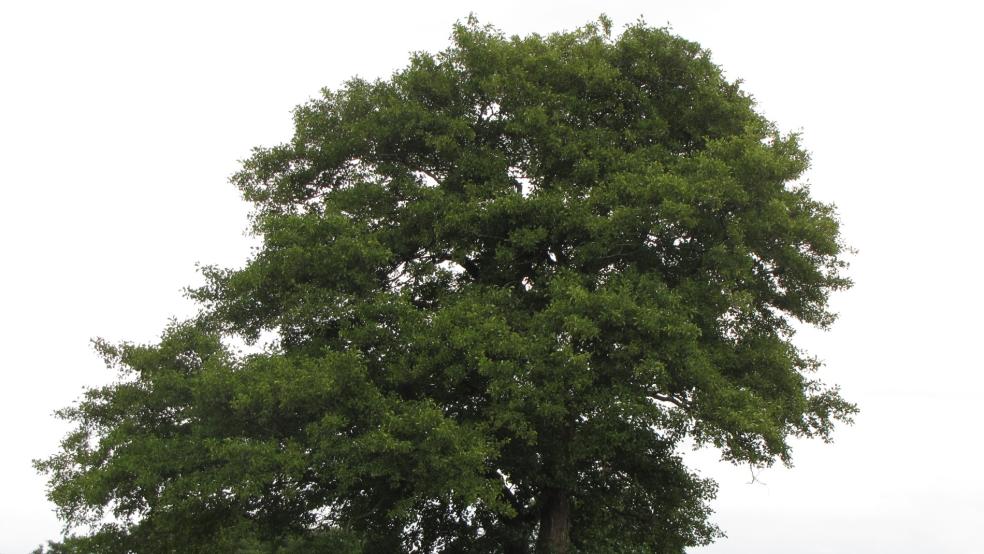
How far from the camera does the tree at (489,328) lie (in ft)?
54.0

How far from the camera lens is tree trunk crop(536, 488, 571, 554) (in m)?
20.0

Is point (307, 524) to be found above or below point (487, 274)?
below

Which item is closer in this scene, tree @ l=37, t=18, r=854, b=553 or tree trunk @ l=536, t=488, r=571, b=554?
tree @ l=37, t=18, r=854, b=553

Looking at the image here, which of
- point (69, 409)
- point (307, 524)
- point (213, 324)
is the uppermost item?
point (213, 324)

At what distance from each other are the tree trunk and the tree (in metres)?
0.06

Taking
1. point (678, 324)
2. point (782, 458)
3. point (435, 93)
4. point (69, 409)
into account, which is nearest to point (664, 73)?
point (435, 93)

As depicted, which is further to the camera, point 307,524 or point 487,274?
point 487,274

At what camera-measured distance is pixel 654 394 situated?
Result: 1839cm

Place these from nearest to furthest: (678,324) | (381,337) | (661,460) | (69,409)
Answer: (678,324) < (381,337) < (69,409) < (661,460)

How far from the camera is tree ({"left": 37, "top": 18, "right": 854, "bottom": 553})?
54.0 feet

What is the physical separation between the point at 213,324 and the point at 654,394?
11.0m

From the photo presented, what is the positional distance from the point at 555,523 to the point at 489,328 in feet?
21.8

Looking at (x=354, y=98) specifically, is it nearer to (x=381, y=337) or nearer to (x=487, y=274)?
(x=487, y=274)

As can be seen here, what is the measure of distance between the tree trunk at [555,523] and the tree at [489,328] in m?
0.06
